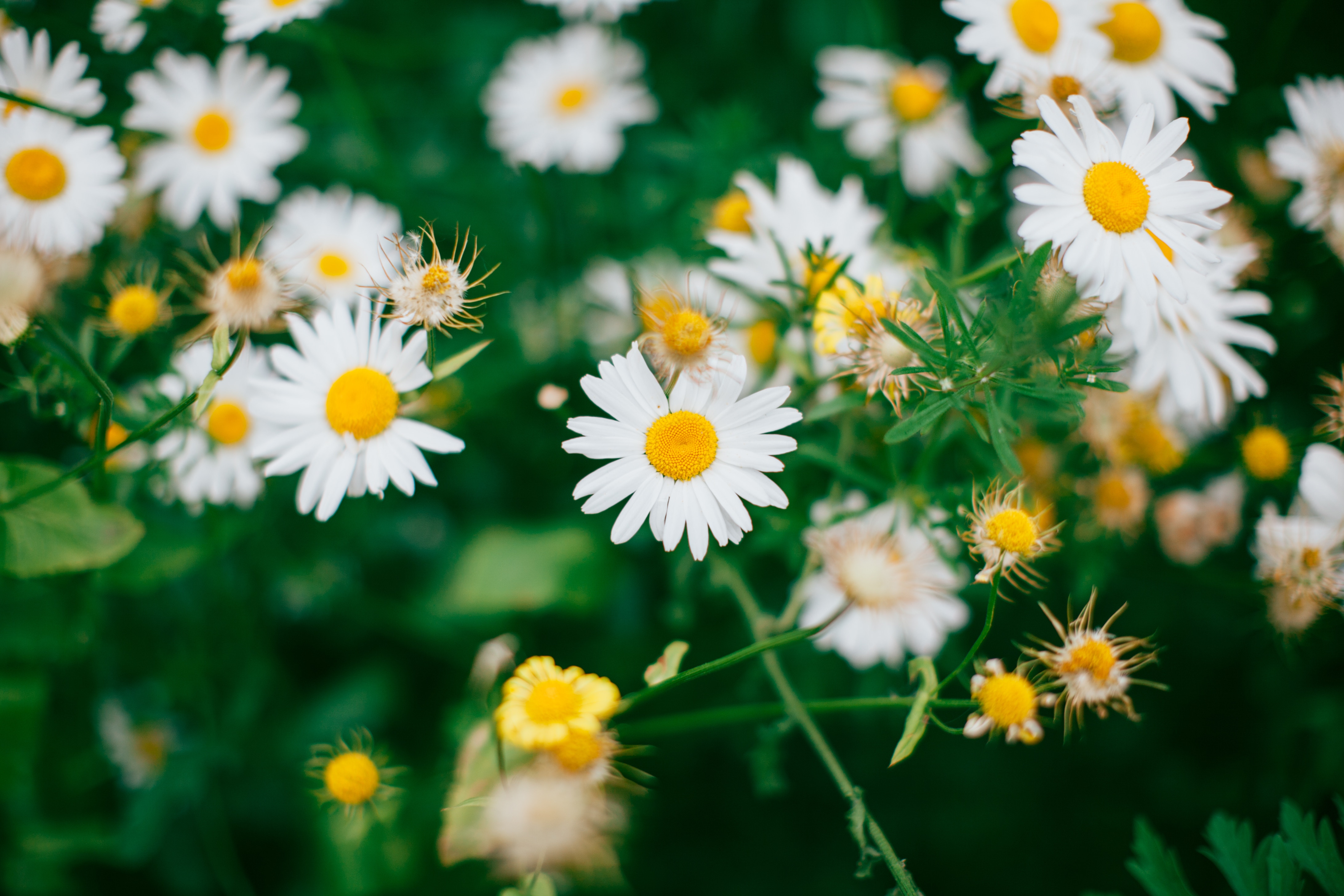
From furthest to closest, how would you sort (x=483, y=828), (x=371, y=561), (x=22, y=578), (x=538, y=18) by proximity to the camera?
(x=538, y=18) < (x=371, y=561) < (x=22, y=578) < (x=483, y=828)

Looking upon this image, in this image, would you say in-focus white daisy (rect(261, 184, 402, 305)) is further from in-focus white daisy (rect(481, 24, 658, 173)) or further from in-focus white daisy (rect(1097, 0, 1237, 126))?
in-focus white daisy (rect(1097, 0, 1237, 126))

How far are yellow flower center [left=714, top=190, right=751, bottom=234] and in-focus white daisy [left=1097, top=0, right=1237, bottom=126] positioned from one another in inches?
29.3

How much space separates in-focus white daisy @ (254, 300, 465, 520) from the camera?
1.13 m

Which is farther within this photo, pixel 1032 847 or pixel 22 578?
pixel 1032 847

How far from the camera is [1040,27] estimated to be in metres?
1.42

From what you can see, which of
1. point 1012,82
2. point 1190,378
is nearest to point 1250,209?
point 1190,378

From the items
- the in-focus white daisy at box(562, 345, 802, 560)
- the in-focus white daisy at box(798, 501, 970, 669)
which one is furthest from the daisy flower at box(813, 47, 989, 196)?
the in-focus white daisy at box(562, 345, 802, 560)

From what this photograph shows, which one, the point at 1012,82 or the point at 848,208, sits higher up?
the point at 1012,82

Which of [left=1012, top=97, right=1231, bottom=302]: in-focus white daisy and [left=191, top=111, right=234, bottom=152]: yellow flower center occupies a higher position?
[left=191, top=111, right=234, bottom=152]: yellow flower center

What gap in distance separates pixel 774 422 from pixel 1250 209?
1.43 meters

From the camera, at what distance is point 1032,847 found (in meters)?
1.96

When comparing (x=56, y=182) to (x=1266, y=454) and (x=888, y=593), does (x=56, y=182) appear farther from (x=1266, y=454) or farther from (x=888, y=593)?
(x=1266, y=454)

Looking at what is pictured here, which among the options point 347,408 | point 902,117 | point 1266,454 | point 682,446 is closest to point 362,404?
point 347,408

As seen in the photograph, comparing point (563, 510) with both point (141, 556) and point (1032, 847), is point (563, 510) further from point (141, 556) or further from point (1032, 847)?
point (1032, 847)
